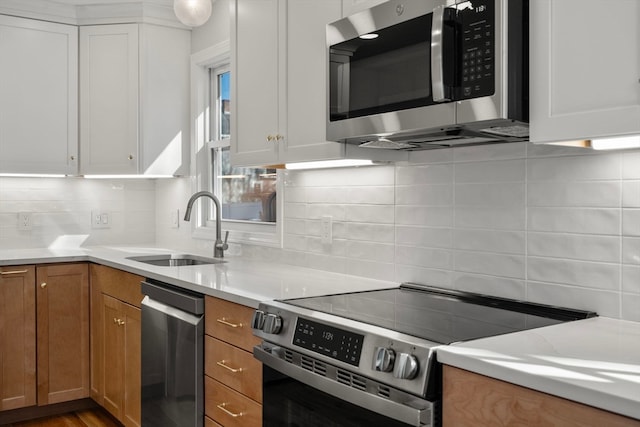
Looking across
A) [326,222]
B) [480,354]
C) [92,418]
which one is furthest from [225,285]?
[92,418]

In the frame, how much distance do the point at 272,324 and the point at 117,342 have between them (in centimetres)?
166

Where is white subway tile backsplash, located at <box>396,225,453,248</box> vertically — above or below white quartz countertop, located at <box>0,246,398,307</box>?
above

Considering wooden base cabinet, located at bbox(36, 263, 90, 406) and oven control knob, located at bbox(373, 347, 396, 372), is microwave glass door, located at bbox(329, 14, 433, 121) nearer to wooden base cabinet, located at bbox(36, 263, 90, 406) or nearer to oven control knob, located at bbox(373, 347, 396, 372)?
oven control knob, located at bbox(373, 347, 396, 372)

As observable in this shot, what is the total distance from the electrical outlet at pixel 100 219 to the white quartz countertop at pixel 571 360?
3363mm

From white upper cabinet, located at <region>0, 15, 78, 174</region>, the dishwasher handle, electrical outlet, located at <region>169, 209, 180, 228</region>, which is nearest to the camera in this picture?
the dishwasher handle

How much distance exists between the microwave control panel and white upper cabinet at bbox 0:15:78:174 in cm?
298

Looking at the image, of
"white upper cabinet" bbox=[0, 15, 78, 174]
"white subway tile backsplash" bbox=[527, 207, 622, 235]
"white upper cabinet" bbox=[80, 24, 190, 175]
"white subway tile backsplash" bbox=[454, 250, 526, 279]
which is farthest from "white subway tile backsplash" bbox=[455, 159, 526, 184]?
"white upper cabinet" bbox=[0, 15, 78, 174]

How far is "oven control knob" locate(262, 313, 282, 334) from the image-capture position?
1897 mm

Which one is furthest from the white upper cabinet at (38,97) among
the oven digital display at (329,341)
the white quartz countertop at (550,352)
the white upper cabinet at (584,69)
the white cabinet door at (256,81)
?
the white upper cabinet at (584,69)

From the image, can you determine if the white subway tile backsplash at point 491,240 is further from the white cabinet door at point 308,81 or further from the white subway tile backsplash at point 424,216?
the white cabinet door at point 308,81

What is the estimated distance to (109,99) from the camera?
3.87m

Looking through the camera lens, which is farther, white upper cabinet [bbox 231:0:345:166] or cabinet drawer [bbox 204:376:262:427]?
white upper cabinet [bbox 231:0:345:166]

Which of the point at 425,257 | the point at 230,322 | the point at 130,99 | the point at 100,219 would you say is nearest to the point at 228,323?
the point at 230,322

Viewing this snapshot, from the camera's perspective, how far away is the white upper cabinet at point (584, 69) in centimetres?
131
